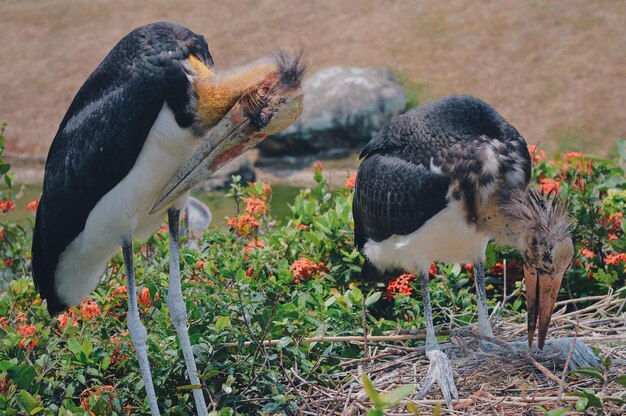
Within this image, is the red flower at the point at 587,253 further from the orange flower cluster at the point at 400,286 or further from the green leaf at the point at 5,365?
the green leaf at the point at 5,365

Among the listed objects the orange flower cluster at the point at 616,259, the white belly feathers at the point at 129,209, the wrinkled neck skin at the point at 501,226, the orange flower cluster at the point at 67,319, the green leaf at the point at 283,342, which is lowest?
the orange flower cluster at the point at 616,259

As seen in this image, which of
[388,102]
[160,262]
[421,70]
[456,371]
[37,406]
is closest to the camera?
[37,406]

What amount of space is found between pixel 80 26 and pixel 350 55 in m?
4.93

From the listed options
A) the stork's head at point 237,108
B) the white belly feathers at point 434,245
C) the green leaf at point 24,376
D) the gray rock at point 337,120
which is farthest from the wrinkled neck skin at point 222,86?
the gray rock at point 337,120

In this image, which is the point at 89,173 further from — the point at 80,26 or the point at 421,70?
the point at 80,26

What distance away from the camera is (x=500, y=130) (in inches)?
176

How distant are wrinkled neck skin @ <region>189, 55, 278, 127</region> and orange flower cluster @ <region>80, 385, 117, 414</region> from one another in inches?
50.2

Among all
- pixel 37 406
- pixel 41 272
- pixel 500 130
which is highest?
pixel 500 130

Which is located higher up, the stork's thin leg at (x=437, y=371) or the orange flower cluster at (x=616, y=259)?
the orange flower cluster at (x=616, y=259)

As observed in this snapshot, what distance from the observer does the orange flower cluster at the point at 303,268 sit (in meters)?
4.95

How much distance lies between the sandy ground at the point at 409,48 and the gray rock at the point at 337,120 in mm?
721

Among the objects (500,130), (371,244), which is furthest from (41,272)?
(500,130)

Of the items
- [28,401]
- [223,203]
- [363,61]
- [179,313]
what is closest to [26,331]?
[28,401]

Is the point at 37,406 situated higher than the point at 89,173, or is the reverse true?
the point at 89,173
